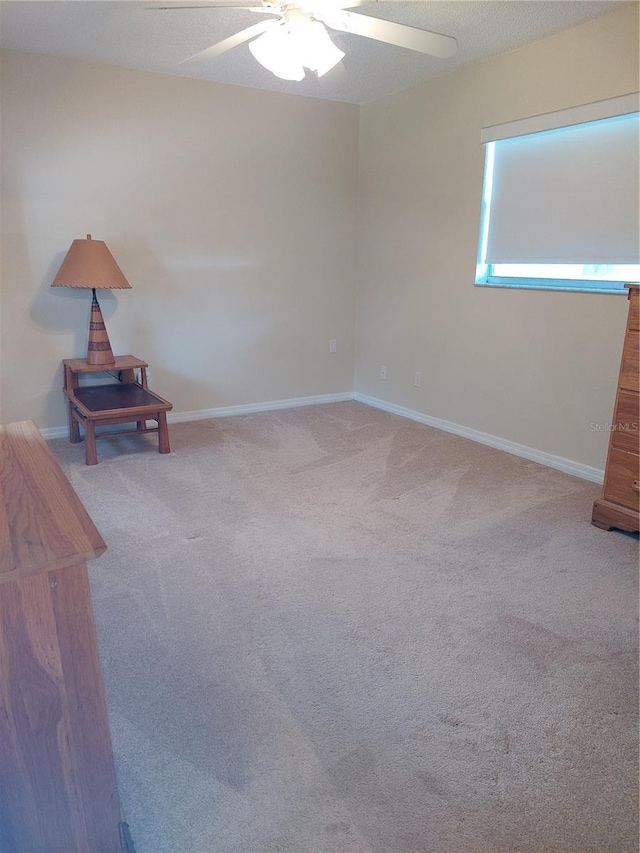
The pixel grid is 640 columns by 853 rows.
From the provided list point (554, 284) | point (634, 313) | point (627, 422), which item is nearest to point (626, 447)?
A: point (627, 422)

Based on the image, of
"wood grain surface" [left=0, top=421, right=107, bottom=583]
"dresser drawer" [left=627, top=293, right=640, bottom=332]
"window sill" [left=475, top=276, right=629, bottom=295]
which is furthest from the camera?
"window sill" [left=475, top=276, right=629, bottom=295]

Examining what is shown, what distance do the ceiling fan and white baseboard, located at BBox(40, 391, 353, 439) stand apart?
269 centimetres

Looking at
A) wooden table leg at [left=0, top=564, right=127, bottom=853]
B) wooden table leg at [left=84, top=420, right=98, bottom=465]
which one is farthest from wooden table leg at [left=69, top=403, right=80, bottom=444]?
wooden table leg at [left=0, top=564, right=127, bottom=853]

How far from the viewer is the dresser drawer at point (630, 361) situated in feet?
8.16

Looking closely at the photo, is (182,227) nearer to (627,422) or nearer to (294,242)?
(294,242)

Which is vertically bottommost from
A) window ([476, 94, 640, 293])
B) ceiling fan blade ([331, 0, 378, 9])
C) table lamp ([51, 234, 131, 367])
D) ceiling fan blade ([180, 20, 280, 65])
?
table lamp ([51, 234, 131, 367])

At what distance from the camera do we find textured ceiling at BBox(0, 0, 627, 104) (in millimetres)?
2740

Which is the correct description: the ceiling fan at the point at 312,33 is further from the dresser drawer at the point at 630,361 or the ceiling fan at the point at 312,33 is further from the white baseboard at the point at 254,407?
the white baseboard at the point at 254,407

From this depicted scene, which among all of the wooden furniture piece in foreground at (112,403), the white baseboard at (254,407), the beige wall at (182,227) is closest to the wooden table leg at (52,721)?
the wooden furniture piece in foreground at (112,403)

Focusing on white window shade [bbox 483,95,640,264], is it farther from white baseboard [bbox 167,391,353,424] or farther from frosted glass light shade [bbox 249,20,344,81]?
white baseboard [bbox 167,391,353,424]

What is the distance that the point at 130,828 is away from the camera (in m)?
1.27

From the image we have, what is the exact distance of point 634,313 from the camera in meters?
2.48

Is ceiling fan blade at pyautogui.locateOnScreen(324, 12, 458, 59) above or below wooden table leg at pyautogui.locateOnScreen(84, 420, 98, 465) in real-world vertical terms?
above

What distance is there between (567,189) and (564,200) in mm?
57
